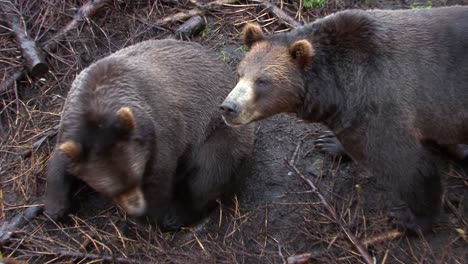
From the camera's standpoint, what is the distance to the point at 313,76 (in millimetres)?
5141

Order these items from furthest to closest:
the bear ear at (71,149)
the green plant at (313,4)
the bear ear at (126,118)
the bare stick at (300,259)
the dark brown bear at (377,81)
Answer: the green plant at (313,4) → the bare stick at (300,259) → the dark brown bear at (377,81) → the bear ear at (126,118) → the bear ear at (71,149)

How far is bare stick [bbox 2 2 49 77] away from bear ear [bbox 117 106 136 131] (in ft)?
8.85

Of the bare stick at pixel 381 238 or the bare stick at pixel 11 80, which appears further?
the bare stick at pixel 11 80

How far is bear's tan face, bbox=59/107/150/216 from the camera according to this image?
480cm

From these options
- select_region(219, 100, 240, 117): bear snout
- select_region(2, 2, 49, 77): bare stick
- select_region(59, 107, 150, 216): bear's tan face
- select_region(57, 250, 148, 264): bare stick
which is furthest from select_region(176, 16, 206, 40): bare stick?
select_region(57, 250, 148, 264): bare stick

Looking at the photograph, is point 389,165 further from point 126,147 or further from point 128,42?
point 128,42

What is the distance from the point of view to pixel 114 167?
4875 millimetres

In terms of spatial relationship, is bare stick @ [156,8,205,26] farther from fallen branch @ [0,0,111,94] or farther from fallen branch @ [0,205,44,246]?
fallen branch @ [0,205,44,246]

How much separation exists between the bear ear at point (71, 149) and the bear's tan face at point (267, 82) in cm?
117

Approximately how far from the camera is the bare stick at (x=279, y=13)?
7358 mm

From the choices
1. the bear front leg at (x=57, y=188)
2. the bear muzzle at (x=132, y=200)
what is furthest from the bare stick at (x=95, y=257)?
the bear muzzle at (x=132, y=200)

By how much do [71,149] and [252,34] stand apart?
1.77 meters

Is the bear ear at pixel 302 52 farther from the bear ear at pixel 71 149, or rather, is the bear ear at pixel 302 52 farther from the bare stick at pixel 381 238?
the bear ear at pixel 71 149

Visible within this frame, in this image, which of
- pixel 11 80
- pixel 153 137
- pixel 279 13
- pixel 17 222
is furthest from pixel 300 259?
pixel 11 80
